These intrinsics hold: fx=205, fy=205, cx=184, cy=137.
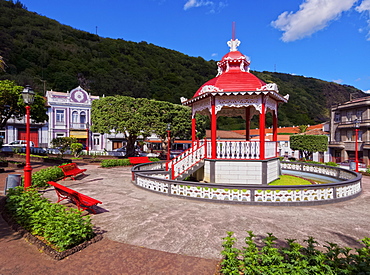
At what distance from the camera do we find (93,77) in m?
76.4

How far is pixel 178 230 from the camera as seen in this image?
5578mm

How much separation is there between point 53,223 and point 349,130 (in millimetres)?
47266

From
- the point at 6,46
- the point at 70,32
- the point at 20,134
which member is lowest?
the point at 20,134

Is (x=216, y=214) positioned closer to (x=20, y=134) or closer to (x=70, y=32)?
(x=20, y=134)

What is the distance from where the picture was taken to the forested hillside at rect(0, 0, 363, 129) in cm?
6694

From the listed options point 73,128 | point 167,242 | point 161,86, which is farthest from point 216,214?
point 161,86

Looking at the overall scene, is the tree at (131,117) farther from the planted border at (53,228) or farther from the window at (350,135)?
the window at (350,135)

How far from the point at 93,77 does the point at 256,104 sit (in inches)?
3090

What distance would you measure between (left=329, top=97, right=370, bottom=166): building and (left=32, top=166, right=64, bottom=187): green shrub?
41.7 m

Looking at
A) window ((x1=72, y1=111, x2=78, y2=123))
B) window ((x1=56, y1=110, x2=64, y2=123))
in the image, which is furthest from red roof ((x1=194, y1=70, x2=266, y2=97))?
window ((x1=56, y1=110, x2=64, y2=123))

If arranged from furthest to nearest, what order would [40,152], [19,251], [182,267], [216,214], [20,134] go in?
[20,134], [40,152], [216,214], [19,251], [182,267]

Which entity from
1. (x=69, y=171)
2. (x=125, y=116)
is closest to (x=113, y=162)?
(x=69, y=171)

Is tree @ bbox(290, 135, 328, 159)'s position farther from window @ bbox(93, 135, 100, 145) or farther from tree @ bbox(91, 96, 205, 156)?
window @ bbox(93, 135, 100, 145)

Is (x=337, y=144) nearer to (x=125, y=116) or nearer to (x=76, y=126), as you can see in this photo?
(x=125, y=116)
